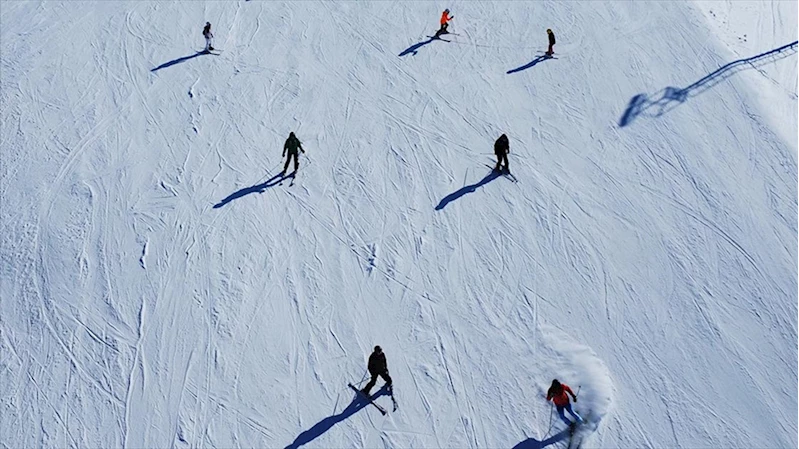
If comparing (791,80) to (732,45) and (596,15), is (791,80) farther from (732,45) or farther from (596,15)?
(596,15)

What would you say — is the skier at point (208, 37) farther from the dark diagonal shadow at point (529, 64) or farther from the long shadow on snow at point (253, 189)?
the dark diagonal shadow at point (529, 64)

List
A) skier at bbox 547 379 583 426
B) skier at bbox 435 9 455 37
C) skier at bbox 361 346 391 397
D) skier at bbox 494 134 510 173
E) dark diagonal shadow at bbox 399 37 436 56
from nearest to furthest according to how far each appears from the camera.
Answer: skier at bbox 361 346 391 397, skier at bbox 547 379 583 426, skier at bbox 494 134 510 173, dark diagonal shadow at bbox 399 37 436 56, skier at bbox 435 9 455 37

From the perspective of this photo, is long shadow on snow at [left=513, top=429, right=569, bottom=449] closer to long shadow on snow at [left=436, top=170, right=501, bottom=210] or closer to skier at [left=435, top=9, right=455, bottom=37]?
long shadow on snow at [left=436, top=170, right=501, bottom=210]

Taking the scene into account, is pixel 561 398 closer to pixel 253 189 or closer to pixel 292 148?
pixel 292 148

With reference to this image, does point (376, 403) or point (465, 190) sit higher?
point (465, 190)

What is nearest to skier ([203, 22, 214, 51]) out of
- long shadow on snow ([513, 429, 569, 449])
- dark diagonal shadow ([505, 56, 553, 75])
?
dark diagonal shadow ([505, 56, 553, 75])

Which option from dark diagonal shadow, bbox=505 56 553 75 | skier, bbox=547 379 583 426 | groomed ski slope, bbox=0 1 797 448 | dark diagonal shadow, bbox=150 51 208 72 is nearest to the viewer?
skier, bbox=547 379 583 426

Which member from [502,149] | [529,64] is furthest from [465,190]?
[529,64]
